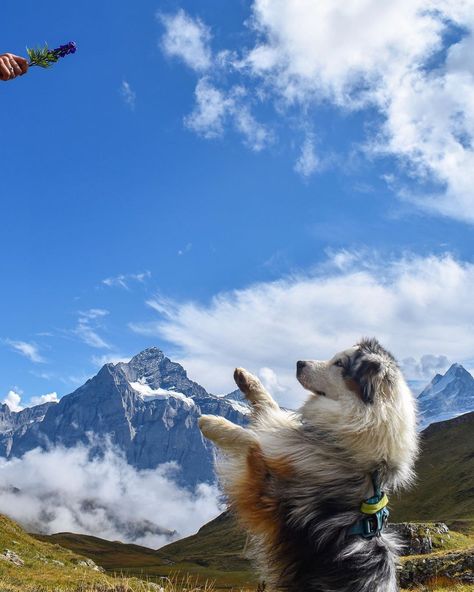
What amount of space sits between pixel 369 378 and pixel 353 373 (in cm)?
31

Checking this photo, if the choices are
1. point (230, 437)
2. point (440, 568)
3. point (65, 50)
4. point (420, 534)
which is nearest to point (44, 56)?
point (65, 50)

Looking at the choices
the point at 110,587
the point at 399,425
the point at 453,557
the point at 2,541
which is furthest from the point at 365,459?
the point at 2,541

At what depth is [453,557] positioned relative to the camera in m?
21.2

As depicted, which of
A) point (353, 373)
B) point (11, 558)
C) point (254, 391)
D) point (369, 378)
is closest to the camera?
point (369, 378)

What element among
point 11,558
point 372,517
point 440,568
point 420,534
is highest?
point 420,534

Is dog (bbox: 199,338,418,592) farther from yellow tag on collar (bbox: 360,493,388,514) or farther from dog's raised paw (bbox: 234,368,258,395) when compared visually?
dog's raised paw (bbox: 234,368,258,395)

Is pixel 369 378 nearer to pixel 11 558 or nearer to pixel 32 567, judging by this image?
pixel 32 567

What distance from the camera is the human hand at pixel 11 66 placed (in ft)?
21.6

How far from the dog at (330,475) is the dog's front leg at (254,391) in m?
0.63

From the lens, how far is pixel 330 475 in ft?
25.2

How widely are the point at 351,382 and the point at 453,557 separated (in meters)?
16.8

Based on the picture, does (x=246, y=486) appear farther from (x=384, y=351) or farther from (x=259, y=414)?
(x=384, y=351)

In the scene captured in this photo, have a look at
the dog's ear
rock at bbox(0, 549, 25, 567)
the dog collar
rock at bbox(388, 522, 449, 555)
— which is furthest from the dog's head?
rock at bbox(0, 549, 25, 567)

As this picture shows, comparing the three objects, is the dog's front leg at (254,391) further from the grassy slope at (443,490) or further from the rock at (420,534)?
the grassy slope at (443,490)
